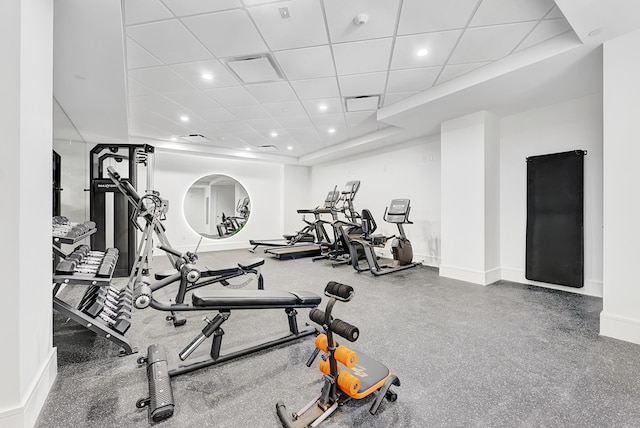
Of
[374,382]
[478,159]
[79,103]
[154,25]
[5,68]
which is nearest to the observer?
[5,68]

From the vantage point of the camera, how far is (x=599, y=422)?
144cm

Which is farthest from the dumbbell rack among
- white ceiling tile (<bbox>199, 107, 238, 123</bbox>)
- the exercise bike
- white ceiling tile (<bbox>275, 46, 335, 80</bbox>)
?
white ceiling tile (<bbox>199, 107, 238, 123</bbox>)

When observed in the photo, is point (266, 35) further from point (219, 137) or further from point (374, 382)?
point (219, 137)

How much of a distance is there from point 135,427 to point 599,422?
2434mm

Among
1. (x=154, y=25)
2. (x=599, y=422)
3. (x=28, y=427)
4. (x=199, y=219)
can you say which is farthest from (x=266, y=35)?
(x=199, y=219)

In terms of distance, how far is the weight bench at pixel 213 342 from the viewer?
5.00 feet

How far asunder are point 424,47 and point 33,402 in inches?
158

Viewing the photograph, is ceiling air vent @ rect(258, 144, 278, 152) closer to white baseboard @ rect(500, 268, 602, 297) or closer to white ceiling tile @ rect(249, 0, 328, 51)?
white ceiling tile @ rect(249, 0, 328, 51)

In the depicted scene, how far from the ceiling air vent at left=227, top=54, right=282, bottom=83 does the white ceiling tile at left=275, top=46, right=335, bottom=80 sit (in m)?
0.13

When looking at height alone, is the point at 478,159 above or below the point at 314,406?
above

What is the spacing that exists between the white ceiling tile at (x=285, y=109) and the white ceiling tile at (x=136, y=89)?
1647mm

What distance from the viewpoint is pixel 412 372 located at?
1.88 m

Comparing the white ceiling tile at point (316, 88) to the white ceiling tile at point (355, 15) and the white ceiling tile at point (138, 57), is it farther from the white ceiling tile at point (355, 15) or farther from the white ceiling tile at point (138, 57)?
the white ceiling tile at point (138, 57)

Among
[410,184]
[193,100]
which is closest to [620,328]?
[410,184]
